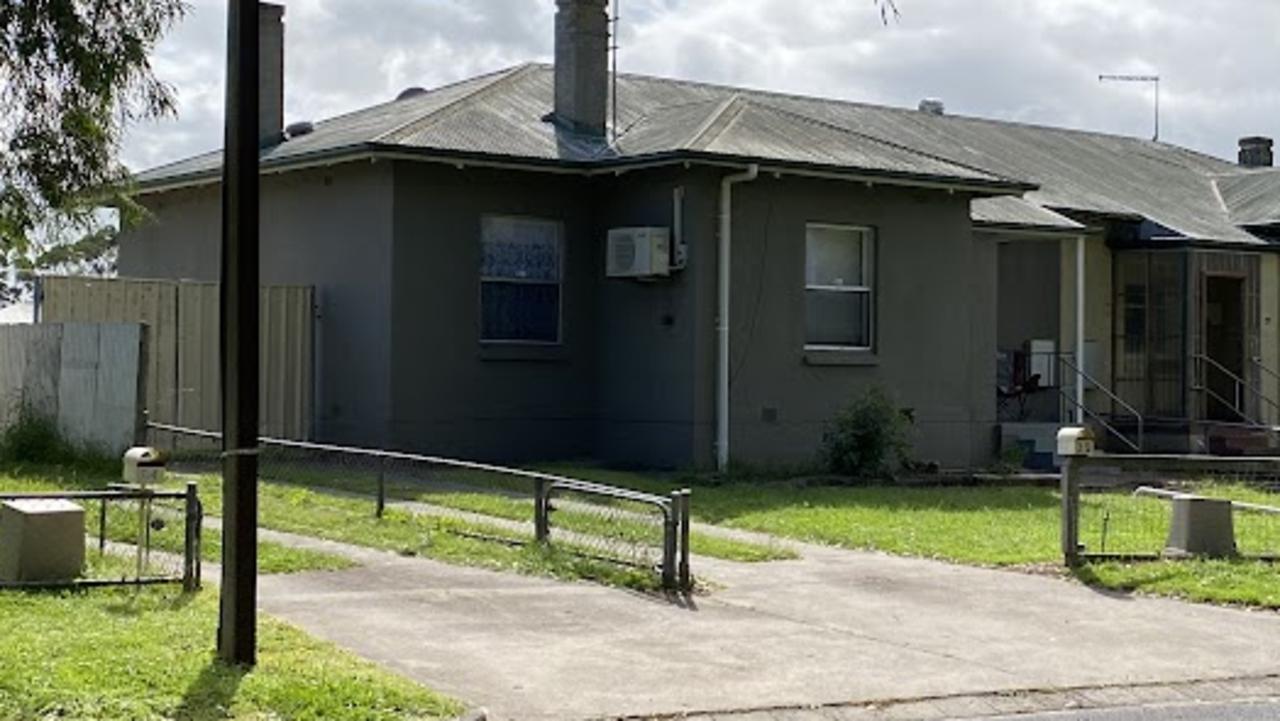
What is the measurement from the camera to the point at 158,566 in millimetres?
12367

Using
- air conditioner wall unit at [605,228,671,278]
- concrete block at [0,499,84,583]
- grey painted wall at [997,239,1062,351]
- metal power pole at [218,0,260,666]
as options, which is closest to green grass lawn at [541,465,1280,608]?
air conditioner wall unit at [605,228,671,278]

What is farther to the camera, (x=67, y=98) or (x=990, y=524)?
(x=990, y=524)

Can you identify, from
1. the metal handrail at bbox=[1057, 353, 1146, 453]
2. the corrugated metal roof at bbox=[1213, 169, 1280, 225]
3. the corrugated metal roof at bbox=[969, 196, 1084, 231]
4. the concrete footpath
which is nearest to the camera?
the concrete footpath

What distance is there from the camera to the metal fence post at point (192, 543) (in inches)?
431

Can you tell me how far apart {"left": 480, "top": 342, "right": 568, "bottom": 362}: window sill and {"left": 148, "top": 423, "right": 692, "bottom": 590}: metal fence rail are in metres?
2.51

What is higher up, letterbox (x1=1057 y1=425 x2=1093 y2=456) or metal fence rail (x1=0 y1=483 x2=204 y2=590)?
letterbox (x1=1057 y1=425 x2=1093 y2=456)

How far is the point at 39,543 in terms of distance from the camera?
11344 millimetres

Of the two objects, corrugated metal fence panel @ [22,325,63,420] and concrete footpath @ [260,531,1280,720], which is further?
corrugated metal fence panel @ [22,325,63,420]

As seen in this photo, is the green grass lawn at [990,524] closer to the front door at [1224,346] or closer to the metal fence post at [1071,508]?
the metal fence post at [1071,508]

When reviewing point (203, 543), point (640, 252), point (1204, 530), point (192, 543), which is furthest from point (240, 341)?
point (640, 252)

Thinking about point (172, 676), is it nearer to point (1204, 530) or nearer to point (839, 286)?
point (1204, 530)

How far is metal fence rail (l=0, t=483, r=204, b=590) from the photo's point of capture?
1118 cm

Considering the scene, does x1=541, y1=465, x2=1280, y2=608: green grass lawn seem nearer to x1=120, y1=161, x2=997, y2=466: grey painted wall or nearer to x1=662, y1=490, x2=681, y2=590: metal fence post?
x1=120, y1=161, x2=997, y2=466: grey painted wall

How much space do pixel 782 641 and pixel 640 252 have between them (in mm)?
11004
